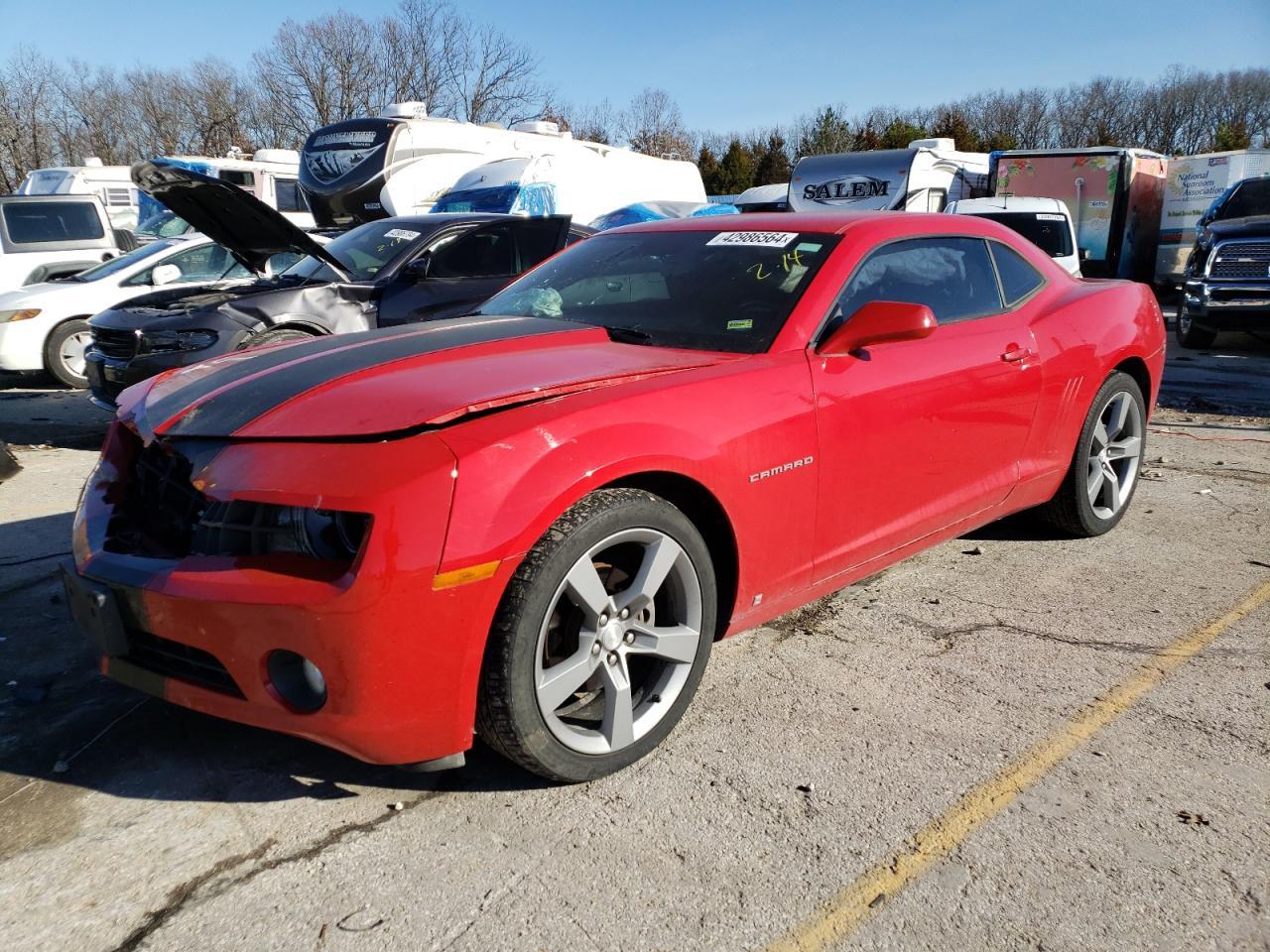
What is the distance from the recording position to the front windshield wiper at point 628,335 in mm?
3174

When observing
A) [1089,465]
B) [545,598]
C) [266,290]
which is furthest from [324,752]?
[266,290]

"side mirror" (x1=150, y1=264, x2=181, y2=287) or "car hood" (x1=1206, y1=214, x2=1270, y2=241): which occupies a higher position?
"side mirror" (x1=150, y1=264, x2=181, y2=287)

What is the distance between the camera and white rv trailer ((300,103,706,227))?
14.7 metres

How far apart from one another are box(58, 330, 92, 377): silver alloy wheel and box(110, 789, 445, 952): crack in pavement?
365 inches

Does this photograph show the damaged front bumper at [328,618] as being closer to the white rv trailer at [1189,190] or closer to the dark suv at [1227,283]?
the dark suv at [1227,283]

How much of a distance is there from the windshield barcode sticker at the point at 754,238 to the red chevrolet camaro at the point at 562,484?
2cm

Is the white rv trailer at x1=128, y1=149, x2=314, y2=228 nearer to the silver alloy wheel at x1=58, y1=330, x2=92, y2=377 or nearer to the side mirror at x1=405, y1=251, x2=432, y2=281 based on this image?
the silver alloy wheel at x1=58, y1=330, x2=92, y2=377

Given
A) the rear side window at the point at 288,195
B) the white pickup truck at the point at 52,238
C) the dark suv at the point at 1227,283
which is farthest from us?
the rear side window at the point at 288,195

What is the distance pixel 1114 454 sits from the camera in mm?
4574

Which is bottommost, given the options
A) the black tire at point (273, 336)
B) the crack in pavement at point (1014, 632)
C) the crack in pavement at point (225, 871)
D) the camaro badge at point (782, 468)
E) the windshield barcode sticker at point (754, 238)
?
the crack in pavement at point (1014, 632)

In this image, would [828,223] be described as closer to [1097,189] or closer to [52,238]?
[52,238]

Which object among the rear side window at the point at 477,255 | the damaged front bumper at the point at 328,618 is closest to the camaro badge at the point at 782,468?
the damaged front bumper at the point at 328,618

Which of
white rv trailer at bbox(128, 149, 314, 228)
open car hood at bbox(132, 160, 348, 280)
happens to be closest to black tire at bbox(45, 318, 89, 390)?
open car hood at bbox(132, 160, 348, 280)

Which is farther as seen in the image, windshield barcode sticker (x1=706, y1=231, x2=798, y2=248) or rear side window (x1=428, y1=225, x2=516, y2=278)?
rear side window (x1=428, y1=225, x2=516, y2=278)
